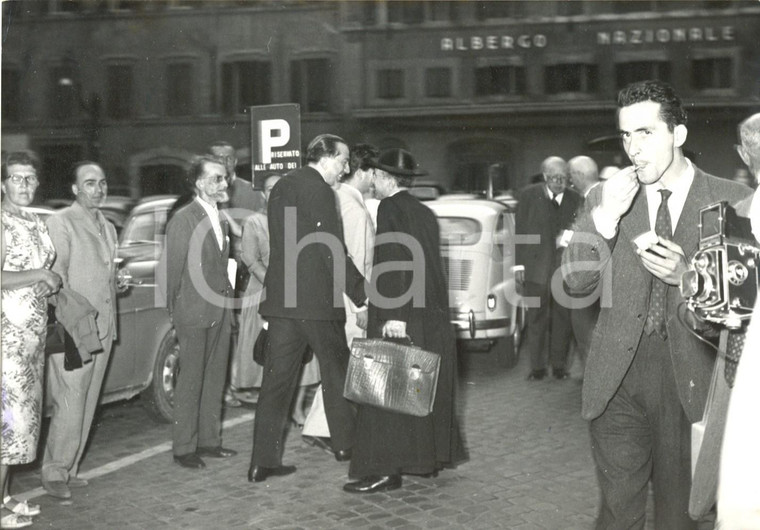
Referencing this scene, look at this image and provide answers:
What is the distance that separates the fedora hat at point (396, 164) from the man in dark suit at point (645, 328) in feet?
8.44

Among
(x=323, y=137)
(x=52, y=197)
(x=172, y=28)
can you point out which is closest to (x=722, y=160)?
(x=172, y=28)

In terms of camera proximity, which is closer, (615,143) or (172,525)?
(172,525)

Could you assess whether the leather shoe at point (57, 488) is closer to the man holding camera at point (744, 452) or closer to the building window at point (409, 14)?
the man holding camera at point (744, 452)

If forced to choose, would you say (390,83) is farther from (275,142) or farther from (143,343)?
(143,343)

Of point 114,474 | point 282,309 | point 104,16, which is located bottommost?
point 114,474

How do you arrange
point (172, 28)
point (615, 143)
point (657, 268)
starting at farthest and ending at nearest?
point (172, 28) → point (615, 143) → point (657, 268)

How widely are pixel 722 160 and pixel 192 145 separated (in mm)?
16858

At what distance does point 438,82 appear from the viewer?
30.2 m

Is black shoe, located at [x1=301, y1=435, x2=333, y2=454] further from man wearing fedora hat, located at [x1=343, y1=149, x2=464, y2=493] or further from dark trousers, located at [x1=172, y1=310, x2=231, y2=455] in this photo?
man wearing fedora hat, located at [x1=343, y1=149, x2=464, y2=493]

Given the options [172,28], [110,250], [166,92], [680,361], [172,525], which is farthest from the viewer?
[172,28]

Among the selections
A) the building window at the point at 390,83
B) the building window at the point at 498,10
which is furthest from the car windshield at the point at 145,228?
the building window at the point at 498,10

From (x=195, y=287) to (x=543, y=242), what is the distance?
14.9 feet

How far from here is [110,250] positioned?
609 cm

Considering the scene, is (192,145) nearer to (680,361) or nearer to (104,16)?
(104,16)
